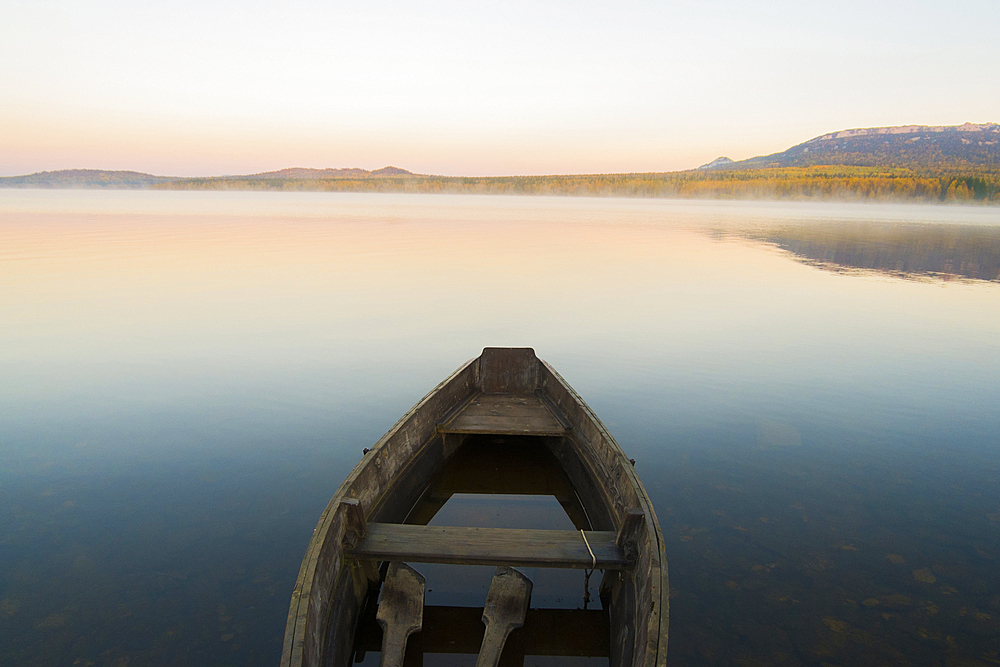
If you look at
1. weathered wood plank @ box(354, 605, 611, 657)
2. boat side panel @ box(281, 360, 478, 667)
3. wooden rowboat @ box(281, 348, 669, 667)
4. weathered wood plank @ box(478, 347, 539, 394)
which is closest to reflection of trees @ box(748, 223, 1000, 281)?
weathered wood plank @ box(478, 347, 539, 394)

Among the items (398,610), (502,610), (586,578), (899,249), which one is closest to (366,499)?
(398,610)

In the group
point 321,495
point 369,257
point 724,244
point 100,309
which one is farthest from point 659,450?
point 724,244

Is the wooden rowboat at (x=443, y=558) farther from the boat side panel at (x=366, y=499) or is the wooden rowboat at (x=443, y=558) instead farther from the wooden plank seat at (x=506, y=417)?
the wooden plank seat at (x=506, y=417)

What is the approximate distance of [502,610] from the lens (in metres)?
4.40

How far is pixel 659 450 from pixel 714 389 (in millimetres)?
2956

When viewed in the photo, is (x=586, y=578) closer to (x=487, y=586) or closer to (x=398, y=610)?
(x=487, y=586)

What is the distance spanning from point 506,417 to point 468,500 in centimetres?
133

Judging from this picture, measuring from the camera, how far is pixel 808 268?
87.2 ft

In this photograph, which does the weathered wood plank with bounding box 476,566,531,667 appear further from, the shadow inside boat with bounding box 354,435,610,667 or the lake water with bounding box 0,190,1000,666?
the lake water with bounding box 0,190,1000,666

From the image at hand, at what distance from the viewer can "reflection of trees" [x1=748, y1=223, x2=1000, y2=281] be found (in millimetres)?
27156

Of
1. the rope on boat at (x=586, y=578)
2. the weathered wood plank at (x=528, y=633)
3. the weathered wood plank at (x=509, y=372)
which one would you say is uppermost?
the weathered wood plank at (x=509, y=372)

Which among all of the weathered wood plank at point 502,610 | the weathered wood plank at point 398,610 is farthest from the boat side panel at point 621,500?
the weathered wood plank at point 398,610

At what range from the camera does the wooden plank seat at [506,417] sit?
7148mm

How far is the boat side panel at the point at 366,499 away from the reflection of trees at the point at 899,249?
86.8ft
